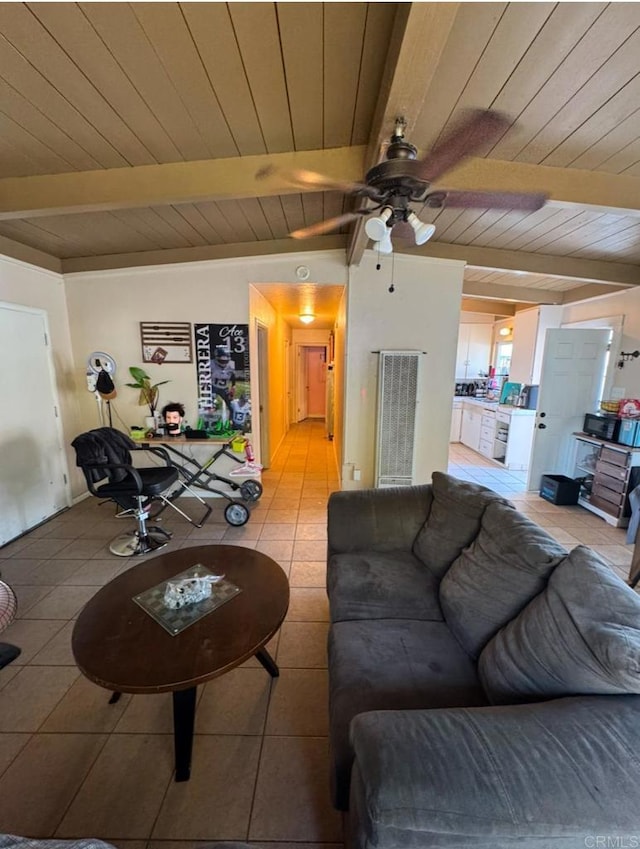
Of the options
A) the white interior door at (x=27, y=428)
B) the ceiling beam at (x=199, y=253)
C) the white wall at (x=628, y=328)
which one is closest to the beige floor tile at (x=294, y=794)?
the white interior door at (x=27, y=428)

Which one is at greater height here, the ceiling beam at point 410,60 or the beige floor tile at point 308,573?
the ceiling beam at point 410,60

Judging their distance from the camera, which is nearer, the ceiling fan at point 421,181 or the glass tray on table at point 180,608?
the ceiling fan at point 421,181

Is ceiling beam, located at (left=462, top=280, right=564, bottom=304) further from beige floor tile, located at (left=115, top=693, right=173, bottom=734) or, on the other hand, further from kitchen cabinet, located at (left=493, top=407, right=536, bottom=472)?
beige floor tile, located at (left=115, top=693, right=173, bottom=734)

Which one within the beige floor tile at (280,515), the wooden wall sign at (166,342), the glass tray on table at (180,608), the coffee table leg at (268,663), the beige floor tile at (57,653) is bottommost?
the beige floor tile at (57,653)

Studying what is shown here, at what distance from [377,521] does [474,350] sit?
571 cm

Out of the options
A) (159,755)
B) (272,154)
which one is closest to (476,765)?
(159,755)

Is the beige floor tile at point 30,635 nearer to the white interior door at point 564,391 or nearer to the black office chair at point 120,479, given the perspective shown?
the black office chair at point 120,479

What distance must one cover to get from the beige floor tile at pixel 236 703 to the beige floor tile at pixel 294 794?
0.13 metres

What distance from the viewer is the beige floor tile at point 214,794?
120 cm

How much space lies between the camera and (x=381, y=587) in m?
1.72

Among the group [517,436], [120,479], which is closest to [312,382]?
[517,436]

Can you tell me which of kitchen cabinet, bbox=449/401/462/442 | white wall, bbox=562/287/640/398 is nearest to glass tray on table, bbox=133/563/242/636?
white wall, bbox=562/287/640/398

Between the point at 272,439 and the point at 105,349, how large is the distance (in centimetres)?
249

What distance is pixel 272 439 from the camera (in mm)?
5477
